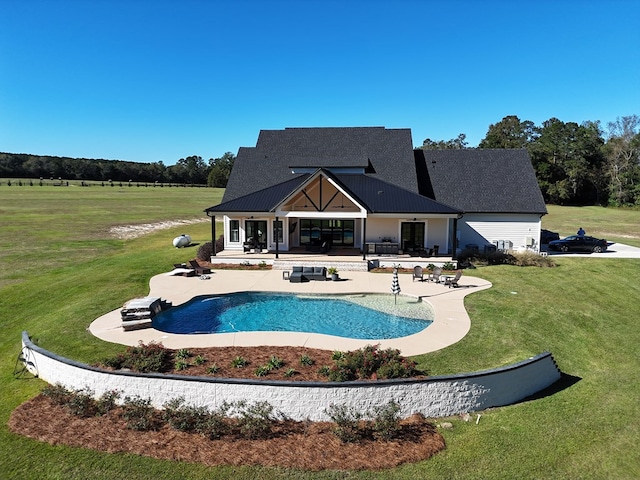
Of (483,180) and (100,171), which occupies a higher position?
(100,171)

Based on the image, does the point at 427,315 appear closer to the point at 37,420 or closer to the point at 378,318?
the point at 378,318

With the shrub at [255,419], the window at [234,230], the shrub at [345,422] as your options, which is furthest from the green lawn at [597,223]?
the shrub at [255,419]

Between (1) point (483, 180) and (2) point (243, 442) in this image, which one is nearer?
(2) point (243, 442)

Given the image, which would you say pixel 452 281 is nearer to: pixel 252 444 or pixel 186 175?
pixel 252 444

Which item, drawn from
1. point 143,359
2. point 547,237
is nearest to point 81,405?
point 143,359

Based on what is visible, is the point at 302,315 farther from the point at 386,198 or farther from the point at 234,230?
→ the point at 234,230

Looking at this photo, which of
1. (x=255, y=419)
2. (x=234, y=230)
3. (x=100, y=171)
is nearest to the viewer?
(x=255, y=419)

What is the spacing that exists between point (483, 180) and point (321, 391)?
967 inches

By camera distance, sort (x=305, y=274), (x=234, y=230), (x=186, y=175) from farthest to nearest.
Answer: (x=186, y=175), (x=234, y=230), (x=305, y=274)

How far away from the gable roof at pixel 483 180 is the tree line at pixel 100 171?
9629cm

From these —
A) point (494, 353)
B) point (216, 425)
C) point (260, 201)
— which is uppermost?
point (260, 201)

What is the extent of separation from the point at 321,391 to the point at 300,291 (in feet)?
30.5

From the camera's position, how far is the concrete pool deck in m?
13.3

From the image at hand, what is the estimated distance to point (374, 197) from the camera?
26.9 meters
